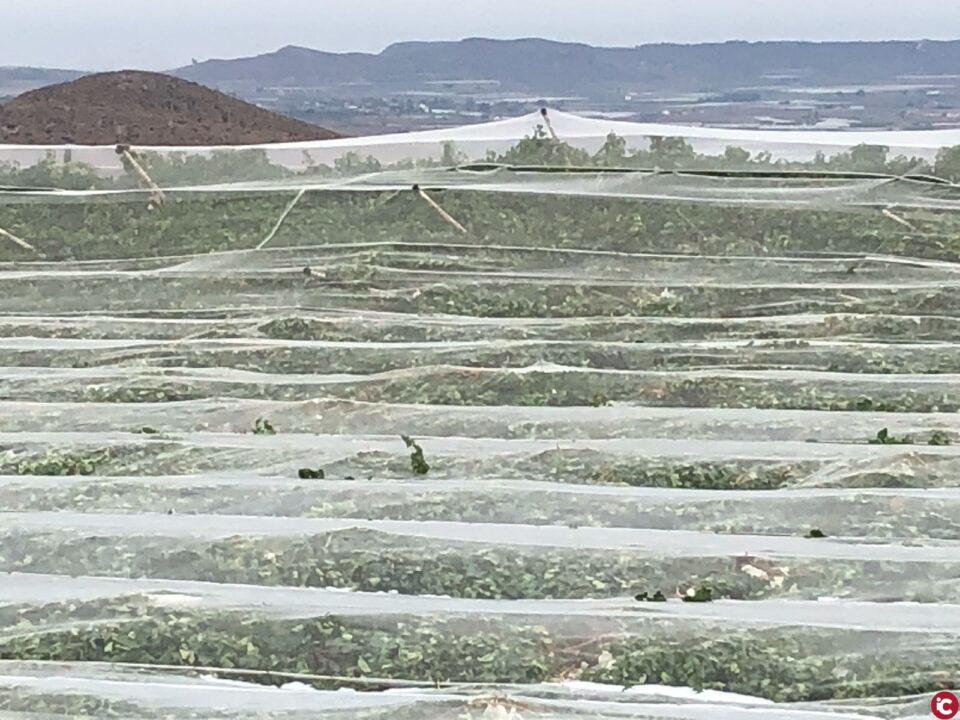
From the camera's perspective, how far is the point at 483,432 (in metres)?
3.25

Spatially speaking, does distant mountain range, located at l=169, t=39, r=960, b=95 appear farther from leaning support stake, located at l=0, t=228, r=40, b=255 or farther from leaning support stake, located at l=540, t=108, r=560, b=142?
leaning support stake, located at l=0, t=228, r=40, b=255

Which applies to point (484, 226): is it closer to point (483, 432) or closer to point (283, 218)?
point (283, 218)

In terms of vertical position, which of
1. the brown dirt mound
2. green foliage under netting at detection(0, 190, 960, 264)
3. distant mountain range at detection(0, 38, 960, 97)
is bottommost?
green foliage under netting at detection(0, 190, 960, 264)

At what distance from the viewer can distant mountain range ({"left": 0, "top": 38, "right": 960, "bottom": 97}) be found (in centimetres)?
1080

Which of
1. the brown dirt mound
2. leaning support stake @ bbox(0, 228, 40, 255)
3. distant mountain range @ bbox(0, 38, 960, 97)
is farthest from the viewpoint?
distant mountain range @ bbox(0, 38, 960, 97)

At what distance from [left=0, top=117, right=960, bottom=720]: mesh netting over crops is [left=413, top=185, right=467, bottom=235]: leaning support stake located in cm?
9

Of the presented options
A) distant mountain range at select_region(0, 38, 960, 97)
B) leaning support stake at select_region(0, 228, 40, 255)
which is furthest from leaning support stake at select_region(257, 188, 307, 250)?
distant mountain range at select_region(0, 38, 960, 97)

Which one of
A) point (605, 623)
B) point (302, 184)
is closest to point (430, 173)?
point (302, 184)

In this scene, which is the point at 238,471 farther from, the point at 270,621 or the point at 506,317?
the point at 506,317

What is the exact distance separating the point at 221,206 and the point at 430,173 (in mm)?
Answer: 1289

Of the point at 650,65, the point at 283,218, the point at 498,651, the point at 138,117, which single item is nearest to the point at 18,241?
the point at 283,218

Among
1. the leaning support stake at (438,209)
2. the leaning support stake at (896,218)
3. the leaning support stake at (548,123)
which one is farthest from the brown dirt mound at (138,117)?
the leaning support stake at (896,218)

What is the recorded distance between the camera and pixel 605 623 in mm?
2068

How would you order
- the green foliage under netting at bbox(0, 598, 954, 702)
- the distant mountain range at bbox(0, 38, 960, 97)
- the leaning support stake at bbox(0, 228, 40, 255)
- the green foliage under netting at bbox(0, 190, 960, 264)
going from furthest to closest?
the distant mountain range at bbox(0, 38, 960, 97) < the leaning support stake at bbox(0, 228, 40, 255) < the green foliage under netting at bbox(0, 190, 960, 264) < the green foliage under netting at bbox(0, 598, 954, 702)
